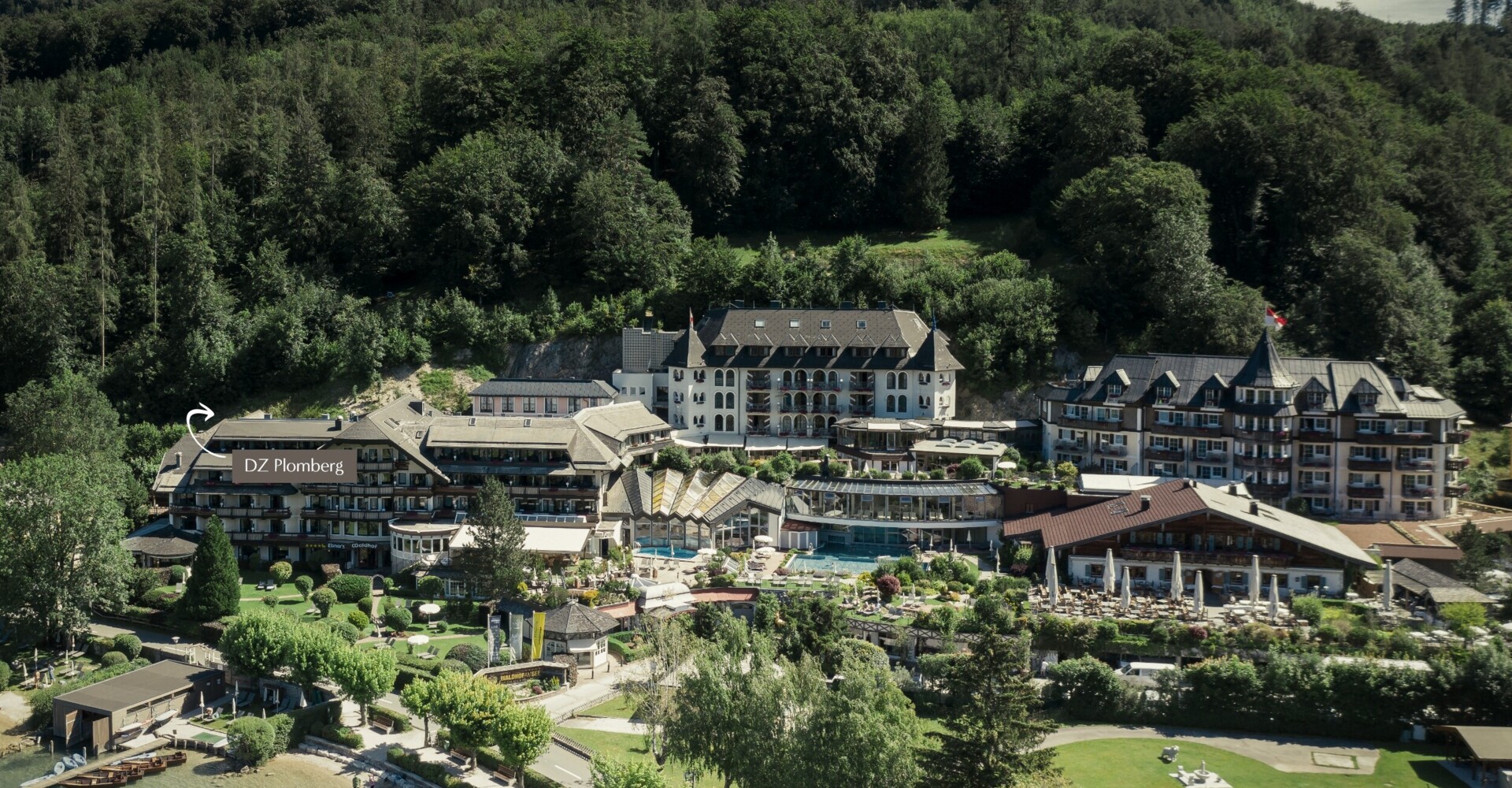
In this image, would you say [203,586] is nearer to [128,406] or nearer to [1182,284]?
[128,406]

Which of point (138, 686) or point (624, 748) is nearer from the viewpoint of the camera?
point (624, 748)

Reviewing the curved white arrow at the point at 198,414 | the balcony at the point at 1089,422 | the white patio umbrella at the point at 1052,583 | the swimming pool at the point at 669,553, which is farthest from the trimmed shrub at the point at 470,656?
the balcony at the point at 1089,422

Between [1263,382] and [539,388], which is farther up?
[1263,382]

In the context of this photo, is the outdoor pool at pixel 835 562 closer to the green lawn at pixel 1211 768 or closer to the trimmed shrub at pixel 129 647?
the green lawn at pixel 1211 768

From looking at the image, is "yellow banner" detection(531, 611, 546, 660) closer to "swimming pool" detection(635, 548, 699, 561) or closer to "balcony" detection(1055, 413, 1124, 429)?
"swimming pool" detection(635, 548, 699, 561)

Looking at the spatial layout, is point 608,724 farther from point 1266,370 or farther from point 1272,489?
point 1266,370

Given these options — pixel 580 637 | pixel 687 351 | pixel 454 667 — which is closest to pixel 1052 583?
pixel 580 637

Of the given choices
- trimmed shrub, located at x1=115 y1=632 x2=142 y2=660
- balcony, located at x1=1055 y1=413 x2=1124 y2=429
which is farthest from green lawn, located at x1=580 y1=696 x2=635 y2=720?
balcony, located at x1=1055 y1=413 x2=1124 y2=429
